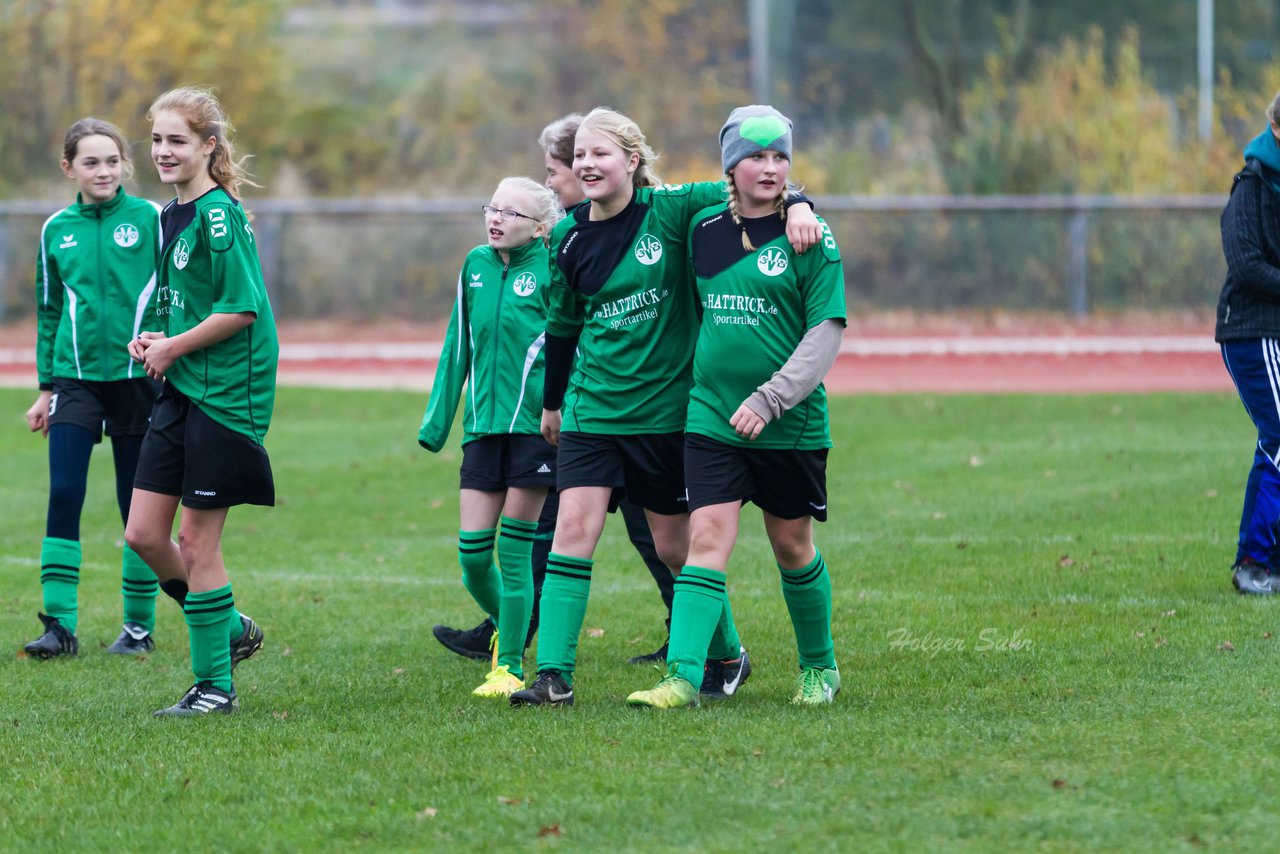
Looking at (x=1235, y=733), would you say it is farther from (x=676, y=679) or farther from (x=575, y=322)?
(x=575, y=322)

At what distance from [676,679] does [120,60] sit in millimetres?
29548

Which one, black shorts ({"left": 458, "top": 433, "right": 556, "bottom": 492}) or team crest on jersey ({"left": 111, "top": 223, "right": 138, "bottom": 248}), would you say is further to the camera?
team crest on jersey ({"left": 111, "top": 223, "right": 138, "bottom": 248})

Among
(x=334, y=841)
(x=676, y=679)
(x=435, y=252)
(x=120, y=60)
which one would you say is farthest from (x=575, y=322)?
(x=120, y=60)

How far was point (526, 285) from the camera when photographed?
6.54 metres

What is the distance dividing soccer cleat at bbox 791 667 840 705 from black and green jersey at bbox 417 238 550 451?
4.61 ft

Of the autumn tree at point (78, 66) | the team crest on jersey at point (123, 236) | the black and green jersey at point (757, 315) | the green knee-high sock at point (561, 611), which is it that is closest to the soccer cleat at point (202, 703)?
the green knee-high sock at point (561, 611)

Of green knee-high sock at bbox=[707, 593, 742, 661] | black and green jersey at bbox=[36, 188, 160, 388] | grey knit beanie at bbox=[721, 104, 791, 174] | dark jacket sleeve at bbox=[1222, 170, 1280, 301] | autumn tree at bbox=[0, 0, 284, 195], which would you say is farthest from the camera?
autumn tree at bbox=[0, 0, 284, 195]

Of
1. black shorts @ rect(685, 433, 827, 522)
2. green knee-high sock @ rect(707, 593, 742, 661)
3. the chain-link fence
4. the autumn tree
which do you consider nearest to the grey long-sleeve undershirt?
black shorts @ rect(685, 433, 827, 522)

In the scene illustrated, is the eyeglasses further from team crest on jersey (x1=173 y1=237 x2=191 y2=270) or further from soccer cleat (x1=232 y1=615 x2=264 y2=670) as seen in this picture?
soccer cleat (x1=232 y1=615 x2=264 y2=670)

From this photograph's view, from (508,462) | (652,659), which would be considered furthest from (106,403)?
(652,659)

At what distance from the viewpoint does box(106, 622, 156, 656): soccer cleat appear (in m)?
7.28

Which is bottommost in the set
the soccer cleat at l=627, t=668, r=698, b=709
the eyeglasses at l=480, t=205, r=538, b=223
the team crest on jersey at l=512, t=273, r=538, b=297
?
the soccer cleat at l=627, t=668, r=698, b=709

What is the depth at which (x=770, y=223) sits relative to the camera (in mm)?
5496

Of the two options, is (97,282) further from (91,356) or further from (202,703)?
(202,703)
